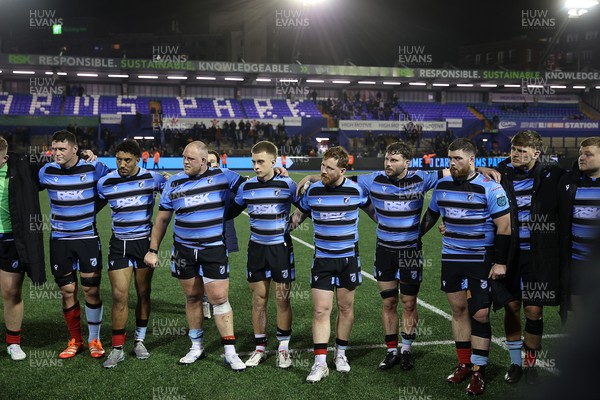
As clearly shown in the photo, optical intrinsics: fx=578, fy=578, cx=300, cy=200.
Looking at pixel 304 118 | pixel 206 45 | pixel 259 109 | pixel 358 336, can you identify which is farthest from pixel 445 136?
pixel 206 45

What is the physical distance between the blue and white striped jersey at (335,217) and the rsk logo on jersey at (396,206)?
0.26 m

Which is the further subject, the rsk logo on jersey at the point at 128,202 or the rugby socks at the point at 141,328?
the rugby socks at the point at 141,328

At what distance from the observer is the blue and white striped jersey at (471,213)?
5.18 m

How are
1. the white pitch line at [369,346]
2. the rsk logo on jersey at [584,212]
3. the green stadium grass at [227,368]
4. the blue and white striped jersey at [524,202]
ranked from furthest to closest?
1. the white pitch line at [369,346]
2. the blue and white striped jersey at [524,202]
3. the green stadium grass at [227,368]
4. the rsk logo on jersey at [584,212]

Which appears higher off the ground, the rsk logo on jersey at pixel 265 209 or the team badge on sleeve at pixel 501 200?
the team badge on sleeve at pixel 501 200

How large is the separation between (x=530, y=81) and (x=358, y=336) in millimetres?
47885

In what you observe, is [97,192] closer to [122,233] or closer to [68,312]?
[122,233]

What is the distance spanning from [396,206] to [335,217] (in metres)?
0.64

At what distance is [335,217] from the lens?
5789mm

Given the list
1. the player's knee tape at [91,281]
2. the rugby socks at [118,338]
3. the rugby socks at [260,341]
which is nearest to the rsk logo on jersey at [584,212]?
the rugby socks at [260,341]

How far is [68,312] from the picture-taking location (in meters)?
6.27

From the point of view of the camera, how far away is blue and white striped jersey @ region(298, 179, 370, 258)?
5.75 metres

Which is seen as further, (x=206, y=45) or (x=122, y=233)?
(x=206, y=45)

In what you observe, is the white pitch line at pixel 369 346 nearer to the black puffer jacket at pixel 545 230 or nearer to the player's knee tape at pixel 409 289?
the player's knee tape at pixel 409 289
